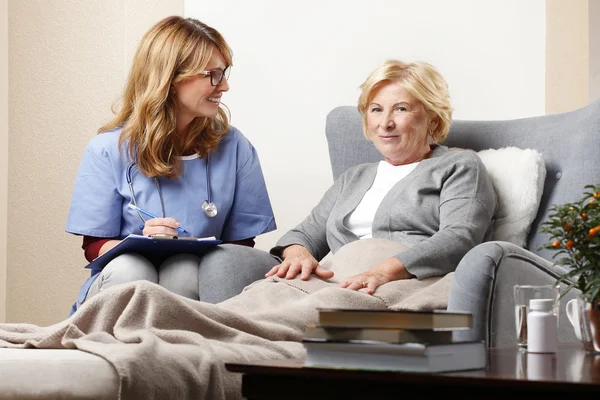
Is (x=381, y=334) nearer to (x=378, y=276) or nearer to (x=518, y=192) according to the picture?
(x=378, y=276)

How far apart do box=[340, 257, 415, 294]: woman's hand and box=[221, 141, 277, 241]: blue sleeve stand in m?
0.60

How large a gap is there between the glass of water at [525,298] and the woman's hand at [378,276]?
2.18 feet

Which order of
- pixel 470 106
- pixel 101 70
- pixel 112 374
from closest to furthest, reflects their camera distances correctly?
pixel 112 374
pixel 470 106
pixel 101 70

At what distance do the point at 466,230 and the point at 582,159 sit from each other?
1.20ft

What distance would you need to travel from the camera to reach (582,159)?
2.37m

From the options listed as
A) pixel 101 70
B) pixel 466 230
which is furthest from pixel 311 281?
pixel 101 70

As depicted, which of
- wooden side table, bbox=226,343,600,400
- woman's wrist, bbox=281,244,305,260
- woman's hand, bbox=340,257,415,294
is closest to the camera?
wooden side table, bbox=226,343,600,400

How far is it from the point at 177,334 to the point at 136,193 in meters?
1.14

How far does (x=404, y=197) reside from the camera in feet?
8.10

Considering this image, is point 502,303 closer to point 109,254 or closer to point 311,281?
point 311,281

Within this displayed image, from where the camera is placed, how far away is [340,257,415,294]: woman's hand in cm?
217

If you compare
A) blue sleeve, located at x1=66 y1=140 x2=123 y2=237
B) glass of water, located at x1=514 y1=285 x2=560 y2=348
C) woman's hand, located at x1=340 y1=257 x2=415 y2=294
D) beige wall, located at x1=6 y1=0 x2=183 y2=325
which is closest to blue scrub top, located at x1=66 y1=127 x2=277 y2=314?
blue sleeve, located at x1=66 y1=140 x2=123 y2=237

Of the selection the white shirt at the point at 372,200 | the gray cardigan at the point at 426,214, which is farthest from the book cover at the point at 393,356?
the white shirt at the point at 372,200

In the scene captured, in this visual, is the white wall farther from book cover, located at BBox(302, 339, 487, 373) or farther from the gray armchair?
book cover, located at BBox(302, 339, 487, 373)
